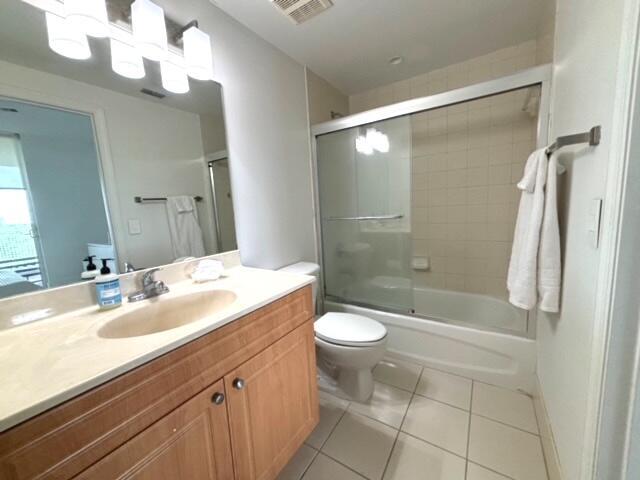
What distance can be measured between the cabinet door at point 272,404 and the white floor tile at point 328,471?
0.17 metres

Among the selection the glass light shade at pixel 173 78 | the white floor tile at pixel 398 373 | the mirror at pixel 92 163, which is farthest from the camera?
the white floor tile at pixel 398 373

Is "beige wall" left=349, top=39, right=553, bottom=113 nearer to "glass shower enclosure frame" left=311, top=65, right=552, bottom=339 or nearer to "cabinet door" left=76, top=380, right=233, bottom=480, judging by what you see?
"glass shower enclosure frame" left=311, top=65, right=552, bottom=339

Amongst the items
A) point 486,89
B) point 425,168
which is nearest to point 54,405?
point 486,89

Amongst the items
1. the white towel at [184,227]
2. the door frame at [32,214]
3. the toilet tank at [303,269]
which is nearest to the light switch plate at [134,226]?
the white towel at [184,227]

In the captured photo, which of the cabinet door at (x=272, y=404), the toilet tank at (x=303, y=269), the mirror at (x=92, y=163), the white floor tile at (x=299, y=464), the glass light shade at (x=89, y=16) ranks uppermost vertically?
the glass light shade at (x=89, y=16)

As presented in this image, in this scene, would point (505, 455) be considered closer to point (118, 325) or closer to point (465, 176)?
point (118, 325)

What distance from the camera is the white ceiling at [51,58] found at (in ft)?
2.62

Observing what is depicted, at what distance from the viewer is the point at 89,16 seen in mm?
Result: 874

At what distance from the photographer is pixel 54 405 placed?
1.55ft

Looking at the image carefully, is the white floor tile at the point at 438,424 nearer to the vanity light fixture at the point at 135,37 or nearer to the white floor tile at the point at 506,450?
the white floor tile at the point at 506,450

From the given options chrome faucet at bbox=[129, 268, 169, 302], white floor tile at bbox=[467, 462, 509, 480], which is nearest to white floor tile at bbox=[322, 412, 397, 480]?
white floor tile at bbox=[467, 462, 509, 480]

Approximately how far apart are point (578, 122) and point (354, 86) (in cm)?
187

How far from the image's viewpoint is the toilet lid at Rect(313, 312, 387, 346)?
136 cm

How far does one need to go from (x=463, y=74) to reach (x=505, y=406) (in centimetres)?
236
